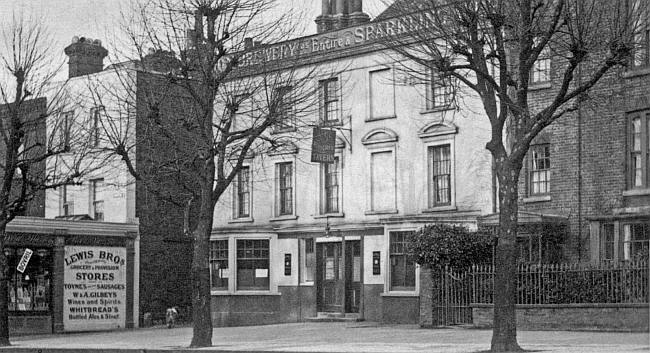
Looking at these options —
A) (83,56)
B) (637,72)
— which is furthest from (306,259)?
(637,72)

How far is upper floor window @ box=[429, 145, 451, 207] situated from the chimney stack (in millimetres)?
6854

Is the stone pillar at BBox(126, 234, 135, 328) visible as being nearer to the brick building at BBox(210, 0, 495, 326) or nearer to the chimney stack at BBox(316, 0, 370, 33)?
the brick building at BBox(210, 0, 495, 326)

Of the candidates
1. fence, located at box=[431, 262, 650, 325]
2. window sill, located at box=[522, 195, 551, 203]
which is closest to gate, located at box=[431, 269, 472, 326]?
fence, located at box=[431, 262, 650, 325]

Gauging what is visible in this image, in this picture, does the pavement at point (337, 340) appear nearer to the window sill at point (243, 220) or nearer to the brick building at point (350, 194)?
the brick building at point (350, 194)

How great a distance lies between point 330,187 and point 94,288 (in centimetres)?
947

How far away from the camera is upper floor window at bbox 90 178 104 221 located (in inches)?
1651

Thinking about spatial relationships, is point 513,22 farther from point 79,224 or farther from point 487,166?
point 79,224

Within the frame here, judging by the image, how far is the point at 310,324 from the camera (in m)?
34.4

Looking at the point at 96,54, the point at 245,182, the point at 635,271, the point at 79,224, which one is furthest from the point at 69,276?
the point at 635,271

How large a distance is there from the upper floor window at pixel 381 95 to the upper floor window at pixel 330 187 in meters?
2.48

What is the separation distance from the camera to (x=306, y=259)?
124ft

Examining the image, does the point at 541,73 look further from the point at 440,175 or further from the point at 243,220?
the point at 243,220

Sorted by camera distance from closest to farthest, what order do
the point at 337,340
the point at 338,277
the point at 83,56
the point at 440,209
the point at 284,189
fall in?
the point at 337,340 < the point at 440,209 < the point at 338,277 < the point at 284,189 < the point at 83,56

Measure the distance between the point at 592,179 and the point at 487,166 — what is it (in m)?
3.65
